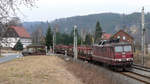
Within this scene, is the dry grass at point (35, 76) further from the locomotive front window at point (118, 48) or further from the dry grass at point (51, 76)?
the locomotive front window at point (118, 48)

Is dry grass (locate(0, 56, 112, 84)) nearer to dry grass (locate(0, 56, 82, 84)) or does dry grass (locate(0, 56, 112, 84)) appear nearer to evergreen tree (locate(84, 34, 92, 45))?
dry grass (locate(0, 56, 82, 84))

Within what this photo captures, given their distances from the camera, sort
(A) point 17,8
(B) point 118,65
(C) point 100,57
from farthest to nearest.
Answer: (C) point 100,57
(B) point 118,65
(A) point 17,8

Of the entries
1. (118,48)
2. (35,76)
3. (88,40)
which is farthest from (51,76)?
(88,40)

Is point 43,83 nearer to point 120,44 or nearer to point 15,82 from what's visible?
point 15,82

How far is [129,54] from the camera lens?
95.2ft

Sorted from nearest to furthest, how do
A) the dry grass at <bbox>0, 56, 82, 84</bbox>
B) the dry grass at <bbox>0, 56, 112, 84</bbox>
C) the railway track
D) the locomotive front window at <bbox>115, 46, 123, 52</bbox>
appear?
the dry grass at <bbox>0, 56, 82, 84</bbox>
the dry grass at <bbox>0, 56, 112, 84</bbox>
the railway track
the locomotive front window at <bbox>115, 46, 123, 52</bbox>

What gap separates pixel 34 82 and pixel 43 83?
Result: 21.9 inches

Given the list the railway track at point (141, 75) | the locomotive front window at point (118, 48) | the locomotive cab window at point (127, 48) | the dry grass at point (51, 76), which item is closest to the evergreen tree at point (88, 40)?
the locomotive cab window at point (127, 48)

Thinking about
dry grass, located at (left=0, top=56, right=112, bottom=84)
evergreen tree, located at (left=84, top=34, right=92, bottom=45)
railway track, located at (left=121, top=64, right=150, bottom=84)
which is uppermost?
evergreen tree, located at (left=84, top=34, right=92, bottom=45)

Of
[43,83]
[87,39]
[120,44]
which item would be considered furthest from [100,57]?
[87,39]

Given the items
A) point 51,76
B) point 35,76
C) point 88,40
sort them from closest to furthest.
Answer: point 35,76
point 51,76
point 88,40

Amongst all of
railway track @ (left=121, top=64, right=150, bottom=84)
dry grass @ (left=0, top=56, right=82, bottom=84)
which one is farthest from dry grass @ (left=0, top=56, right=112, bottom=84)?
railway track @ (left=121, top=64, right=150, bottom=84)

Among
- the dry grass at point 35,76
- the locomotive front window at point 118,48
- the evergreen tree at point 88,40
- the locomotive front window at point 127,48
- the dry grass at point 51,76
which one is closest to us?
the dry grass at point 35,76

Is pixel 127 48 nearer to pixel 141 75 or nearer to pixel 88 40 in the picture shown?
pixel 141 75
